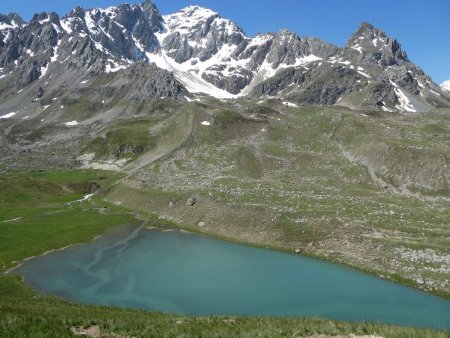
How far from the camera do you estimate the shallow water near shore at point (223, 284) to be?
5469 cm

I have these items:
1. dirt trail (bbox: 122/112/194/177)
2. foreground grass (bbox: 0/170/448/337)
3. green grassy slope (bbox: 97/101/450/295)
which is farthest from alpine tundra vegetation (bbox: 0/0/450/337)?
dirt trail (bbox: 122/112/194/177)

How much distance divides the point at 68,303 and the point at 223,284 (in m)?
23.1

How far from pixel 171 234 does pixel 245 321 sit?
230 feet

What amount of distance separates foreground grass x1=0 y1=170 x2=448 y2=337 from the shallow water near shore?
7758 mm

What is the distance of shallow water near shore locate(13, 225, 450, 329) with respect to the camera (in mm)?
54688

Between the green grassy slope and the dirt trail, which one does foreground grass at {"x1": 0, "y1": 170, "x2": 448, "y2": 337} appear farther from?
the green grassy slope

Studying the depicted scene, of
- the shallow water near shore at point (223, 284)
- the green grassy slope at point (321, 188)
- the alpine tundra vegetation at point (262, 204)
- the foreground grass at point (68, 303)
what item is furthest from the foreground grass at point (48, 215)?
the green grassy slope at point (321, 188)

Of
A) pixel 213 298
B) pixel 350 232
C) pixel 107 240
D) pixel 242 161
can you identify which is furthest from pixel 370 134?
pixel 213 298

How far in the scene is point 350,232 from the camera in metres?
84.9

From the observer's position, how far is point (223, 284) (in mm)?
64688

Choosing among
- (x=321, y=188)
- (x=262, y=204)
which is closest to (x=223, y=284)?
(x=262, y=204)

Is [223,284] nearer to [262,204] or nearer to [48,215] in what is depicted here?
[262,204]

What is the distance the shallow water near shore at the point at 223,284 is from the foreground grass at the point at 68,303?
7758 mm

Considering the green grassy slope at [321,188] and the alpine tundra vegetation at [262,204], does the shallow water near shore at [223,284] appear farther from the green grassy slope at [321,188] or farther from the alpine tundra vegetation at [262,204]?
the green grassy slope at [321,188]
